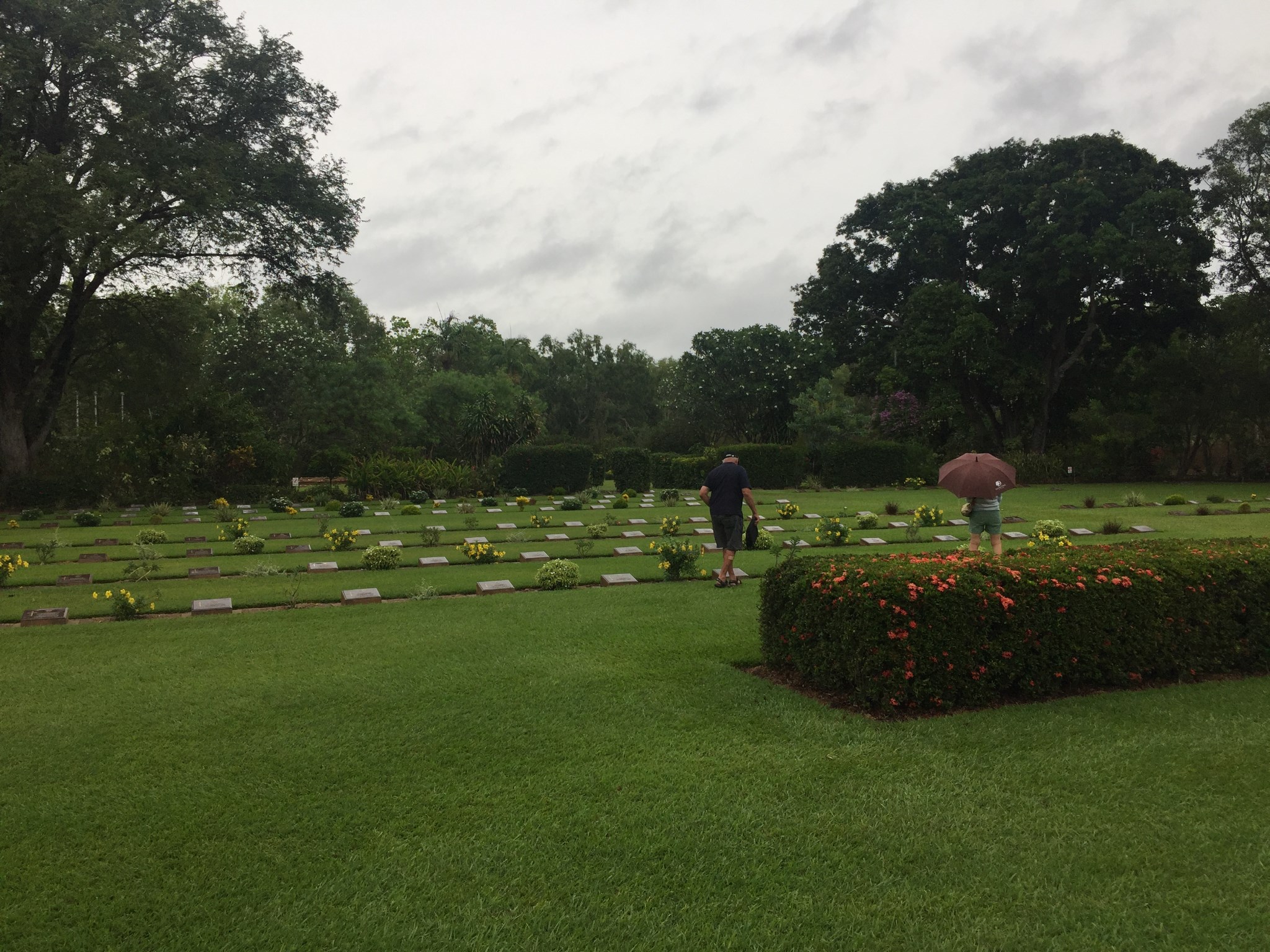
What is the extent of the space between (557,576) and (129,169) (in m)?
16.6

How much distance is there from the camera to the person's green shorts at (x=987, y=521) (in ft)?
32.4

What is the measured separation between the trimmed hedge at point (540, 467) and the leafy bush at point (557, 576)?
50.6ft

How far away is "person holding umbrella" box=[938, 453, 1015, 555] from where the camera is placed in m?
9.59

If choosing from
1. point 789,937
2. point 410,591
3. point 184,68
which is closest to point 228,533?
point 410,591

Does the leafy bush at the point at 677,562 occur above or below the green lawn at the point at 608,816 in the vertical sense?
above

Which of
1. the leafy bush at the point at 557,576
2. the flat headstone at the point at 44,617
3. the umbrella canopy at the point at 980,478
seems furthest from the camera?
the leafy bush at the point at 557,576

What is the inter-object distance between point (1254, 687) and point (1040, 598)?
161 centimetres

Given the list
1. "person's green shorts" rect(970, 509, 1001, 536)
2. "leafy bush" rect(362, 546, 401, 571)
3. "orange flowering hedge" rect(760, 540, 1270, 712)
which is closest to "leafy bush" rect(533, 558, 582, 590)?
"leafy bush" rect(362, 546, 401, 571)

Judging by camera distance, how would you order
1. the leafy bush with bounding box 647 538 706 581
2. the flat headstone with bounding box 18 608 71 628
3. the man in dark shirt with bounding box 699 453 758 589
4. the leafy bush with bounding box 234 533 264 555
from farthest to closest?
the leafy bush with bounding box 234 533 264 555 < the leafy bush with bounding box 647 538 706 581 < the man in dark shirt with bounding box 699 453 758 589 < the flat headstone with bounding box 18 608 71 628

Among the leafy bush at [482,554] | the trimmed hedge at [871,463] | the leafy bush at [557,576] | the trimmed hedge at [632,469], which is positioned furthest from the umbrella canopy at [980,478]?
the trimmed hedge at [632,469]

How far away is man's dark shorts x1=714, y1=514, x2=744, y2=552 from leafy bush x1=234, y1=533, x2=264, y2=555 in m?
8.13

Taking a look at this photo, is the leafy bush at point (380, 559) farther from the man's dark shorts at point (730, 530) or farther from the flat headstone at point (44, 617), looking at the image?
the man's dark shorts at point (730, 530)

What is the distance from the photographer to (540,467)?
26016 millimetres

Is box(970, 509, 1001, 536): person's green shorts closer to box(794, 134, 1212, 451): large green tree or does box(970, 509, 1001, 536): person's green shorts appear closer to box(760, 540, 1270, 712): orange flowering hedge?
box(760, 540, 1270, 712): orange flowering hedge
